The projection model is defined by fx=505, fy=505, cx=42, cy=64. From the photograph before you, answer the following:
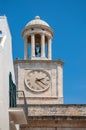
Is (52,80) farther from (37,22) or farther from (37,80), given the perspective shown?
(37,22)

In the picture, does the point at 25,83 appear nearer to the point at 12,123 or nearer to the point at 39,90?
the point at 39,90

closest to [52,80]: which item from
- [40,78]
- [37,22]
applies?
[40,78]

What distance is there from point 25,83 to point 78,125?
6794mm

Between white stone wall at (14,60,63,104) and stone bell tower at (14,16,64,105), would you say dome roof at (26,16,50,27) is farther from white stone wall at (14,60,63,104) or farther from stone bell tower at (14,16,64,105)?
white stone wall at (14,60,63,104)

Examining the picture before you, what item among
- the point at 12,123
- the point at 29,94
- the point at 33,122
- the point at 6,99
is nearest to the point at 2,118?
the point at 6,99

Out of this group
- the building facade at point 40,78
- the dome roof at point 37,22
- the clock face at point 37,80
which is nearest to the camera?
the building facade at point 40,78

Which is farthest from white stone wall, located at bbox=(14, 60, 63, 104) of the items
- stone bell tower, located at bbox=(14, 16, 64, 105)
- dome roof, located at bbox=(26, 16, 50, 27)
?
dome roof, located at bbox=(26, 16, 50, 27)

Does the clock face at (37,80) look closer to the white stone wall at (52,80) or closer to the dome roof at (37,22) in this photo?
the white stone wall at (52,80)

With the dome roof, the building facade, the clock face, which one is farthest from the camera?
the dome roof

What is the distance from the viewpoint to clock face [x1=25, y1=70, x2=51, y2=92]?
1222 inches

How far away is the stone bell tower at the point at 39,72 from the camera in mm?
31047

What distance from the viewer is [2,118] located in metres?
14.6

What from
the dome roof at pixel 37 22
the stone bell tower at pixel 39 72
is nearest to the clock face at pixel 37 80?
the stone bell tower at pixel 39 72

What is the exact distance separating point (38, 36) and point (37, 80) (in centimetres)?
377
